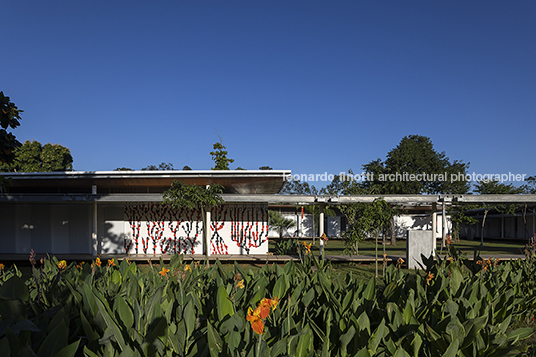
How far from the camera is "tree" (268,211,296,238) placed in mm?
27750

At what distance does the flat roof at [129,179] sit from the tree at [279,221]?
12.7m

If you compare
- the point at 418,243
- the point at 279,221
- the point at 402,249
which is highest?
the point at 418,243

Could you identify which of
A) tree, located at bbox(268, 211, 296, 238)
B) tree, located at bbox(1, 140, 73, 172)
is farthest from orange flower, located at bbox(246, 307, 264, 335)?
tree, located at bbox(1, 140, 73, 172)

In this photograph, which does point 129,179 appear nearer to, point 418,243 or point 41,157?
point 418,243

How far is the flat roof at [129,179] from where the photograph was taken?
1314 cm

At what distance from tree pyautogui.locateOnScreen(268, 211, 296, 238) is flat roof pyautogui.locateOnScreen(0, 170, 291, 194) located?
1267 cm

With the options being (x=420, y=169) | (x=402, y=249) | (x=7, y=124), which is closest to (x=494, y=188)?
(x=420, y=169)

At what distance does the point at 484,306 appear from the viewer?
113 inches

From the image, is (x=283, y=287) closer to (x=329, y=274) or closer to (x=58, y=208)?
(x=329, y=274)

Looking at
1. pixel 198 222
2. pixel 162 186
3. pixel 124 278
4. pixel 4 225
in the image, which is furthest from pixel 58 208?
pixel 124 278

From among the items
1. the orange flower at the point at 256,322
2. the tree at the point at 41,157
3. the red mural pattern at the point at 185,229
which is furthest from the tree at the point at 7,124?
the tree at the point at 41,157

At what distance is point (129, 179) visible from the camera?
13.8 meters

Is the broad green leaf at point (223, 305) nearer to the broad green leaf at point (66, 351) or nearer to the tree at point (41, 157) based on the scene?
the broad green leaf at point (66, 351)

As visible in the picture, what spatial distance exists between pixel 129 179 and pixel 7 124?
8239mm
